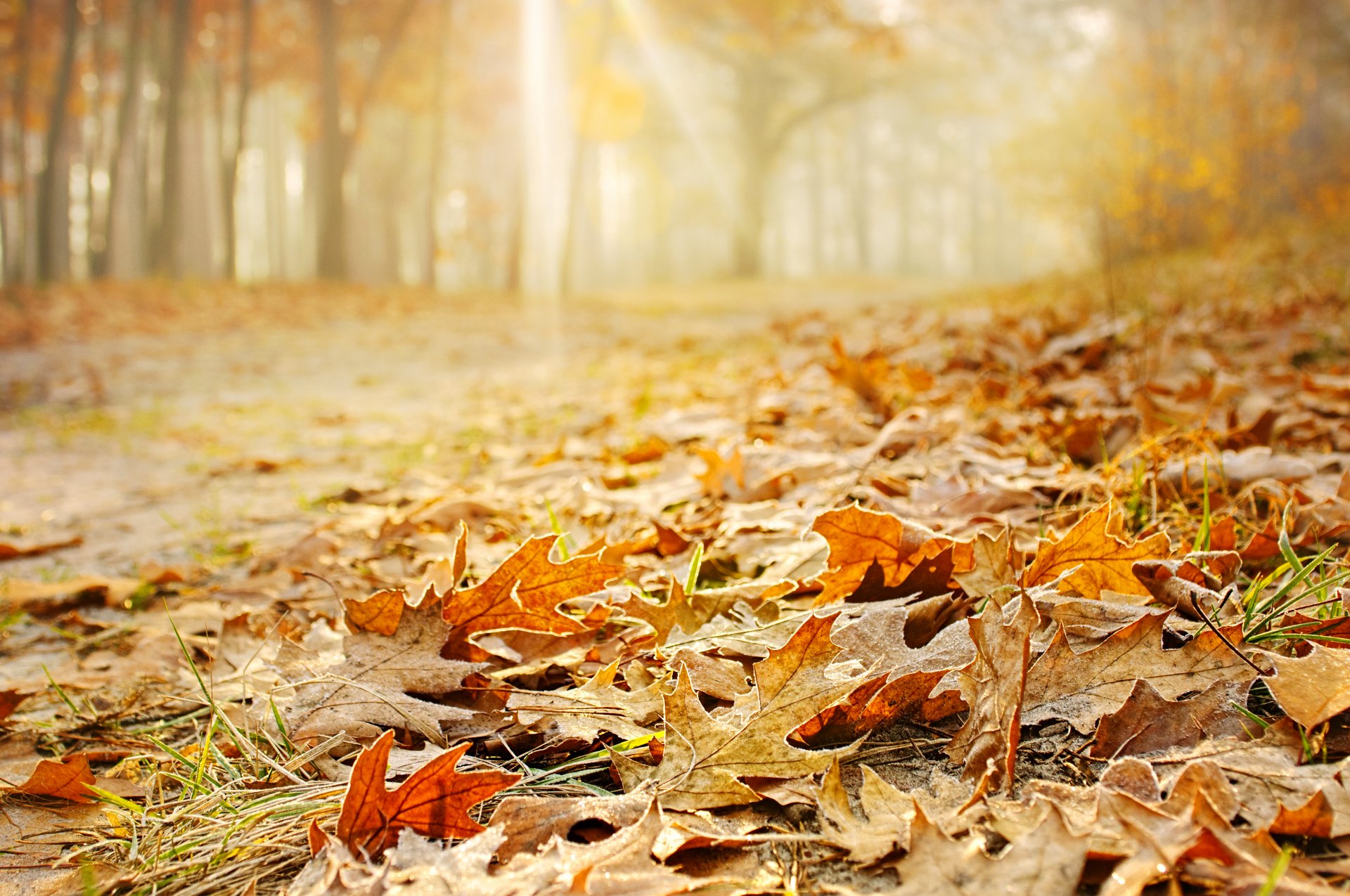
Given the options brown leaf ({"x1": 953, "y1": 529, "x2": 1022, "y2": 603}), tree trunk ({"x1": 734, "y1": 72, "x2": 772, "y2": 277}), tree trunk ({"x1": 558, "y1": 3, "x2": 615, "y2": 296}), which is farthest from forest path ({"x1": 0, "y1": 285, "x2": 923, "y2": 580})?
tree trunk ({"x1": 734, "y1": 72, "x2": 772, "y2": 277})

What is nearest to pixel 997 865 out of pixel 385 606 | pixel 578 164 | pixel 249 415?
pixel 385 606

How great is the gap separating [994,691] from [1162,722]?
0.17 metres

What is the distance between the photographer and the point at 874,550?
4.15 feet

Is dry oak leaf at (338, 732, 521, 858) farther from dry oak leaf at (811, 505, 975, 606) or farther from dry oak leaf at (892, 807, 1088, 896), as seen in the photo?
dry oak leaf at (811, 505, 975, 606)

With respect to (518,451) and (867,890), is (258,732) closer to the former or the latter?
(867,890)

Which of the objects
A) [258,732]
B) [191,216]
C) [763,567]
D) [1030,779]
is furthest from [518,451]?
[191,216]

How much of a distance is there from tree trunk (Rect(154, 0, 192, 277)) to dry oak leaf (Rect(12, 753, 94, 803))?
16.2 meters

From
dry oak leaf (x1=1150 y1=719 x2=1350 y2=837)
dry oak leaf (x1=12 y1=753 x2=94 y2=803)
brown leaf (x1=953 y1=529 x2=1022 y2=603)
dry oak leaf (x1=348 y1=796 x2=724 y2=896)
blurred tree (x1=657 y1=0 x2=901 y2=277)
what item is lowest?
dry oak leaf (x1=12 y1=753 x2=94 y2=803)

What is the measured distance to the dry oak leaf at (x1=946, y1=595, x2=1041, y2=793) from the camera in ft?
2.91

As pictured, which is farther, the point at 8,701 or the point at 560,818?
Answer: the point at 8,701

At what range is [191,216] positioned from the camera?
80.9ft

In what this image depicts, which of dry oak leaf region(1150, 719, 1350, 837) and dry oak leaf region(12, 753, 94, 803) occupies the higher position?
dry oak leaf region(1150, 719, 1350, 837)

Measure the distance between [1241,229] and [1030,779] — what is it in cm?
862

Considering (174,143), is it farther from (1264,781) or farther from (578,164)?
(1264,781)
